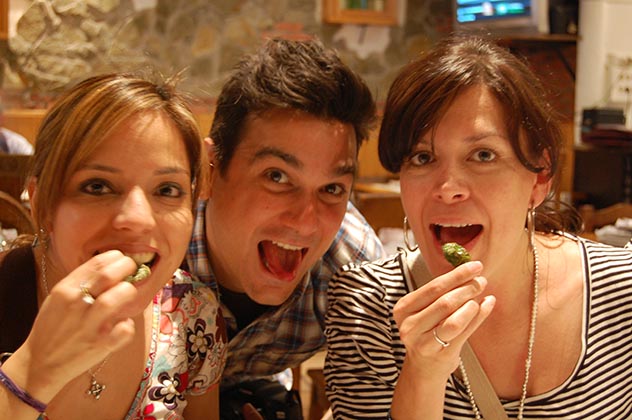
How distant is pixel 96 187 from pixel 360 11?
240 inches

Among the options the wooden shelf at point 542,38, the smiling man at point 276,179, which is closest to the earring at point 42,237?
the smiling man at point 276,179

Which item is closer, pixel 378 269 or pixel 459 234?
pixel 459 234

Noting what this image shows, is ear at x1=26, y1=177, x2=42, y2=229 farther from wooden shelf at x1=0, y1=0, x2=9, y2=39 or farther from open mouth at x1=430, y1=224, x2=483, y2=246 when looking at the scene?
wooden shelf at x1=0, y1=0, x2=9, y2=39

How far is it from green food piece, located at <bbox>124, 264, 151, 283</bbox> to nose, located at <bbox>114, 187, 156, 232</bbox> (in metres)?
0.08

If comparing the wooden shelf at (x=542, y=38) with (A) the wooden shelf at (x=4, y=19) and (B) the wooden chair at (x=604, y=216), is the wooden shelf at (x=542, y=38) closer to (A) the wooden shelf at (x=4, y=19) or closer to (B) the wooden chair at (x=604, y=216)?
(B) the wooden chair at (x=604, y=216)

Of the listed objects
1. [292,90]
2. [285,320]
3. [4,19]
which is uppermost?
[4,19]

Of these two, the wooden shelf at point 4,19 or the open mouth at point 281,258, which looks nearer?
the open mouth at point 281,258

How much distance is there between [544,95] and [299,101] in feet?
2.12

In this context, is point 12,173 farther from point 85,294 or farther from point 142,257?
point 85,294

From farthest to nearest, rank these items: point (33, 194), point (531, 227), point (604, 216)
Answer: point (604, 216), point (531, 227), point (33, 194)

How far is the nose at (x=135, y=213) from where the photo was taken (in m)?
1.44

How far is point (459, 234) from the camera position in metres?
1.73

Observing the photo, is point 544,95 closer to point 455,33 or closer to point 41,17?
point 455,33

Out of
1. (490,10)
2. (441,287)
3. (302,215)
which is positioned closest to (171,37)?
(490,10)
